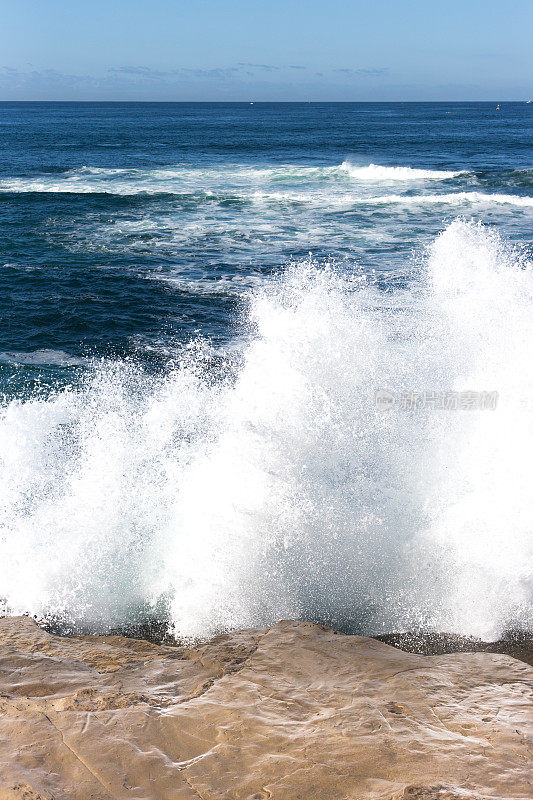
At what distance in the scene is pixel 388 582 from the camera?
18.1 feet

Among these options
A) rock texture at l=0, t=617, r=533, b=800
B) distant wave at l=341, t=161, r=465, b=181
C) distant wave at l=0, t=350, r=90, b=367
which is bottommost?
rock texture at l=0, t=617, r=533, b=800

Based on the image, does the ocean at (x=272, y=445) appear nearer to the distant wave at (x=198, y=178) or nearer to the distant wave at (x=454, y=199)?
the distant wave at (x=454, y=199)

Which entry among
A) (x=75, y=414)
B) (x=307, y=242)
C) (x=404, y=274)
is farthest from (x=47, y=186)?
(x=75, y=414)

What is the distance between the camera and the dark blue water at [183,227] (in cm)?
1316

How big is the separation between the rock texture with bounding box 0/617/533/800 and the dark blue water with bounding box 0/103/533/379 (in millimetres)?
7986

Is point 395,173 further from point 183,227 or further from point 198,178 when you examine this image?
point 183,227

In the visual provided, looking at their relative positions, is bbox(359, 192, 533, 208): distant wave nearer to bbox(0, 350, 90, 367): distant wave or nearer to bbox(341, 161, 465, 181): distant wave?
bbox(341, 161, 465, 181): distant wave

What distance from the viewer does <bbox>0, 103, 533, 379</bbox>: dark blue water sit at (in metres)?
13.2

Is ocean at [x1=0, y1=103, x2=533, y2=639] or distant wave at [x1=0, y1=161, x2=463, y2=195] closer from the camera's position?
ocean at [x1=0, y1=103, x2=533, y2=639]

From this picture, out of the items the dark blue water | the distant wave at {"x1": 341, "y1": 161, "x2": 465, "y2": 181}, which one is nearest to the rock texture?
the dark blue water

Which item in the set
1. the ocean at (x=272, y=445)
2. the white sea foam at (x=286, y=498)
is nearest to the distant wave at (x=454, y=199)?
the ocean at (x=272, y=445)

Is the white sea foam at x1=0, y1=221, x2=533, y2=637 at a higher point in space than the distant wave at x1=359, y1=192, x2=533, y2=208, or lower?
lower

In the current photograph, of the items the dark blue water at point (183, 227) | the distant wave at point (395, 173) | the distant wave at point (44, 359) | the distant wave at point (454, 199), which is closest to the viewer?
the distant wave at point (44, 359)

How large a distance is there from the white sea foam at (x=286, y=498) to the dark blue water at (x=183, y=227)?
4.32 meters
